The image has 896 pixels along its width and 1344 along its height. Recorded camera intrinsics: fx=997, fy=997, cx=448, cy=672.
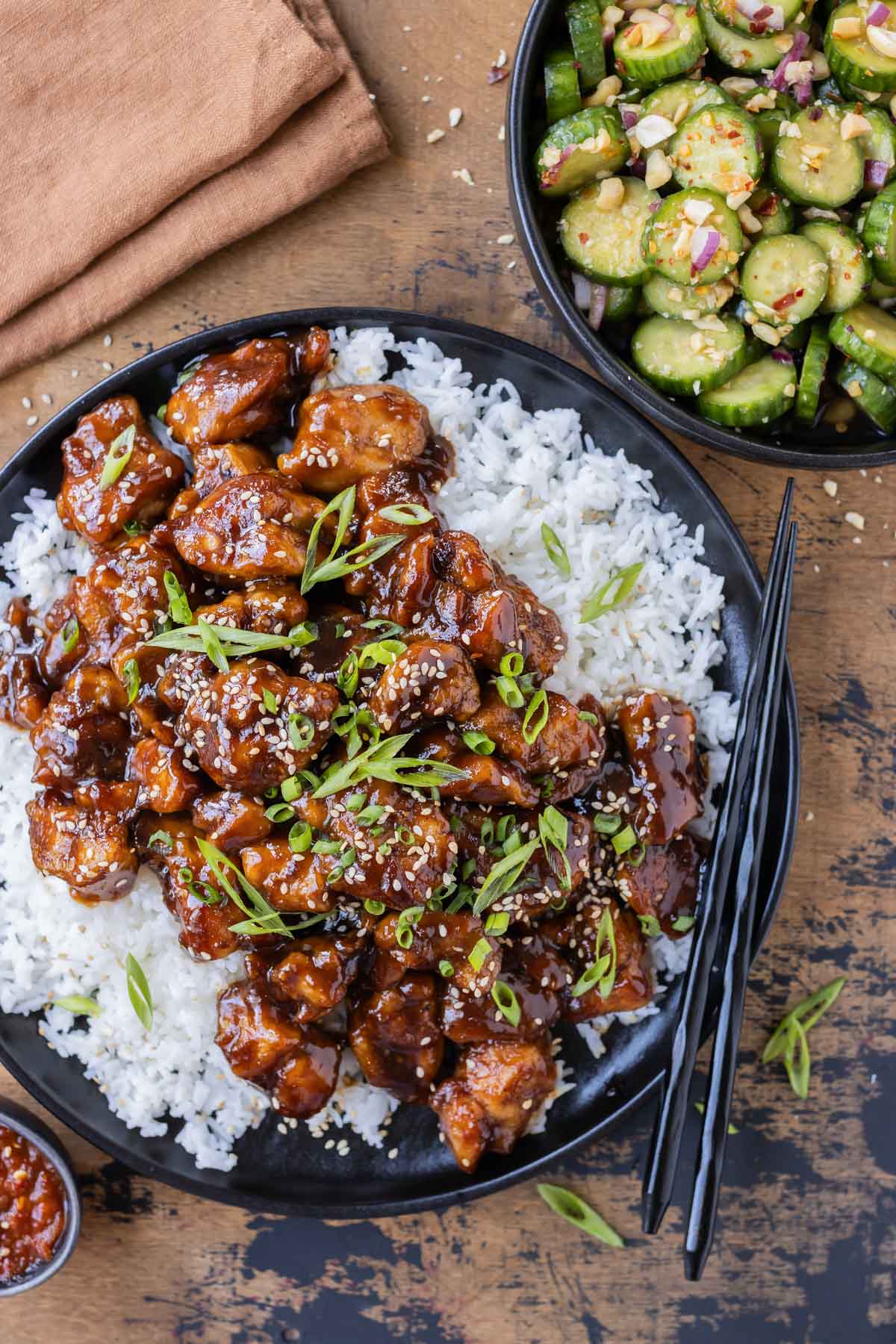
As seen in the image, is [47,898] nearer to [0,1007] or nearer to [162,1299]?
[0,1007]

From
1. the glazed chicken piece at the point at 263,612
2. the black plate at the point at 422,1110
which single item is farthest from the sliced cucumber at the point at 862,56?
the glazed chicken piece at the point at 263,612

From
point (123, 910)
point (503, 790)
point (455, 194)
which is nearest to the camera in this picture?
point (503, 790)

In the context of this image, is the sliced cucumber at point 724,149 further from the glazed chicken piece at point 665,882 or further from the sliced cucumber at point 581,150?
the glazed chicken piece at point 665,882

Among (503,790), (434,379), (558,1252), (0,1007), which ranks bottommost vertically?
(558,1252)

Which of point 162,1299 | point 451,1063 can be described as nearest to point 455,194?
point 451,1063

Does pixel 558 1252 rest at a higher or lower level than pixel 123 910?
lower

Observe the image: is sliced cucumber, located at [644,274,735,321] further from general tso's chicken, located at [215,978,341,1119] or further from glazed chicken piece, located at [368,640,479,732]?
general tso's chicken, located at [215,978,341,1119]

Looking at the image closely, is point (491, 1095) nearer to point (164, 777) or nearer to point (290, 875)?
point (290, 875)
